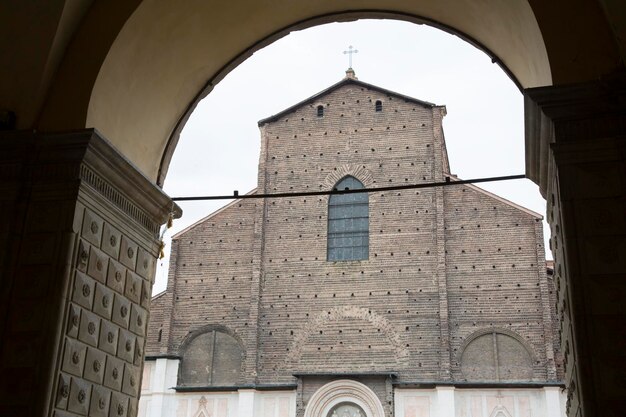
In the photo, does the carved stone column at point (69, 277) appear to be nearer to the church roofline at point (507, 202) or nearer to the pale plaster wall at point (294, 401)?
the pale plaster wall at point (294, 401)

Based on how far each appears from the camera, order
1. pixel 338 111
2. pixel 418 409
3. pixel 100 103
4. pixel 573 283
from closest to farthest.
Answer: pixel 573 283
pixel 100 103
pixel 418 409
pixel 338 111

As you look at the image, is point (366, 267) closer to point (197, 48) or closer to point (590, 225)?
point (197, 48)

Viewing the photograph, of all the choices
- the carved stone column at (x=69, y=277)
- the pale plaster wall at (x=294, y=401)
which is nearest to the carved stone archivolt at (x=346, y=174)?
the pale plaster wall at (x=294, y=401)

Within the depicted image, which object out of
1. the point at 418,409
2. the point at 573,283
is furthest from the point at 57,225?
the point at 418,409

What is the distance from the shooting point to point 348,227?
2148cm

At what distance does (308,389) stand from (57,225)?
15.6 meters

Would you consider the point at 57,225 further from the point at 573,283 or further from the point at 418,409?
the point at 418,409

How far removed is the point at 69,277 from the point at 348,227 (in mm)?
17006

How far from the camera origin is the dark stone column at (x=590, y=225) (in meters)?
3.88

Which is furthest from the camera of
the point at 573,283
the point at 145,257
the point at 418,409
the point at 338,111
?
the point at 338,111

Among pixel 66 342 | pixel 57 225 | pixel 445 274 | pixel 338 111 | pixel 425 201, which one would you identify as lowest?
pixel 66 342

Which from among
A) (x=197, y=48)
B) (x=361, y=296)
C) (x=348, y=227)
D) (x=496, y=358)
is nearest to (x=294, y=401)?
(x=361, y=296)

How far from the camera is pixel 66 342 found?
457cm

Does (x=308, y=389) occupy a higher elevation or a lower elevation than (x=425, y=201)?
lower
